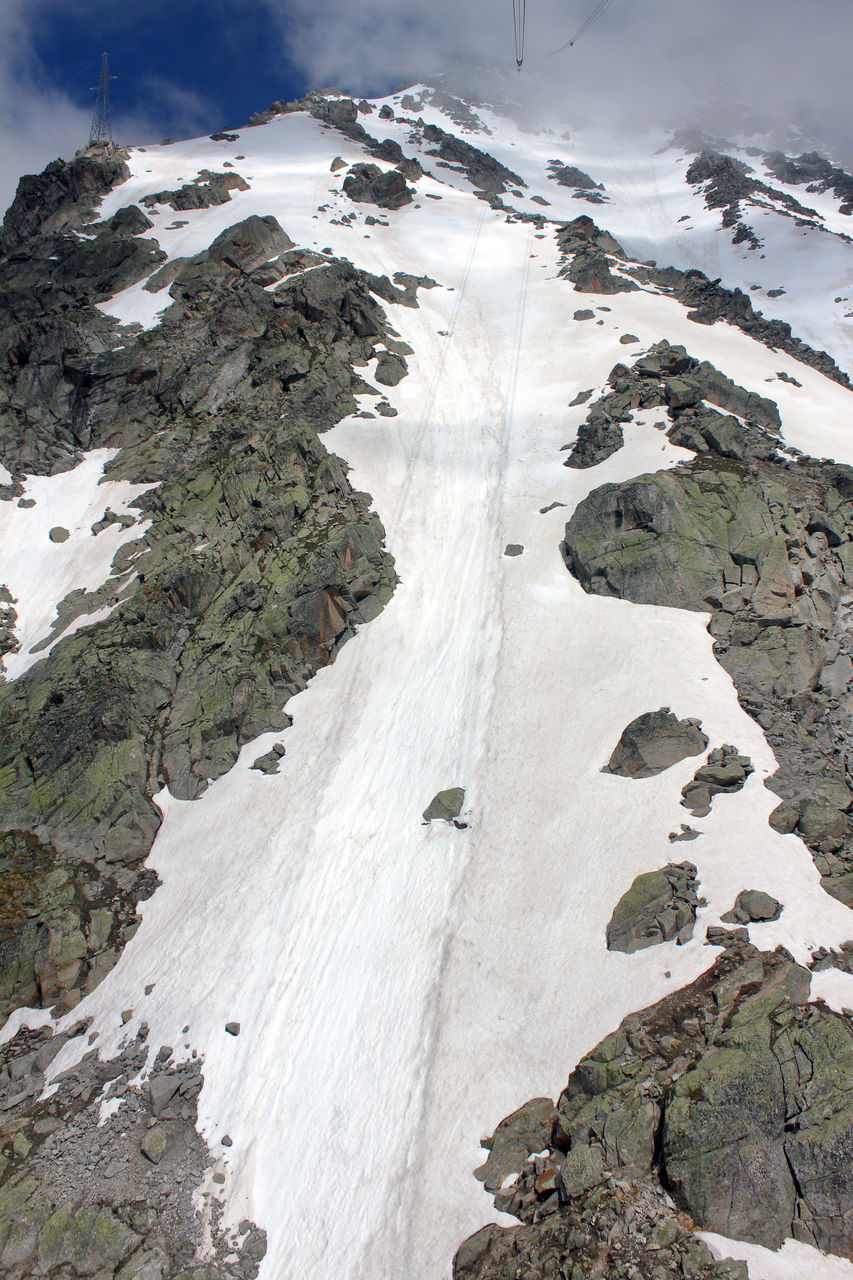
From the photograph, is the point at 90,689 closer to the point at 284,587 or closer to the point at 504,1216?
the point at 284,587

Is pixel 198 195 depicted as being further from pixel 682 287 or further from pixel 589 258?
pixel 682 287

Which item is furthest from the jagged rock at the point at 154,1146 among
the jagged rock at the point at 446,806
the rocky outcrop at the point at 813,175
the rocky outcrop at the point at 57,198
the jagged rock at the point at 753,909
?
the rocky outcrop at the point at 813,175

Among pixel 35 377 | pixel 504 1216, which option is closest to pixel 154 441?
pixel 35 377

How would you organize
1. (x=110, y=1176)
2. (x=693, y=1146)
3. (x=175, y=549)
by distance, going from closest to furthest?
(x=693, y=1146) < (x=110, y=1176) < (x=175, y=549)

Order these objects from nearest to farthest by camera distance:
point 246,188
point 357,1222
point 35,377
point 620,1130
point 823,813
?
point 620,1130 → point 357,1222 → point 823,813 → point 35,377 → point 246,188

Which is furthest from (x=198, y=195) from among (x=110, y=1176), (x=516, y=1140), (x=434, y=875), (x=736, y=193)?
(x=516, y=1140)

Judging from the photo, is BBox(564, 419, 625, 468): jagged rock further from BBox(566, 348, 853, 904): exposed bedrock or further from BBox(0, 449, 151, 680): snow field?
BBox(0, 449, 151, 680): snow field

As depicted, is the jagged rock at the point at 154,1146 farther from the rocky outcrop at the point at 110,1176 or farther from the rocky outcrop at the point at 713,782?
the rocky outcrop at the point at 713,782

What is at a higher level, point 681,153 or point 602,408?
point 681,153
